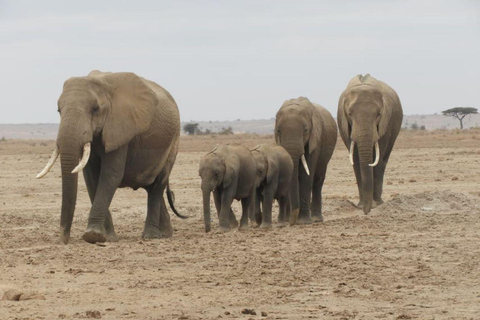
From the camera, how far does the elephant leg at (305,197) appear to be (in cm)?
1568

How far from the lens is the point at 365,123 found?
642 inches

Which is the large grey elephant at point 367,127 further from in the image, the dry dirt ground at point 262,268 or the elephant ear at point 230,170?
the elephant ear at point 230,170

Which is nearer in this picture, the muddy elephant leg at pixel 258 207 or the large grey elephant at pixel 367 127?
the muddy elephant leg at pixel 258 207

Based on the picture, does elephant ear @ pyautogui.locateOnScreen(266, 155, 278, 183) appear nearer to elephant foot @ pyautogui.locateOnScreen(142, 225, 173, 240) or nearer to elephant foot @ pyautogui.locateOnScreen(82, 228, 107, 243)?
elephant foot @ pyautogui.locateOnScreen(142, 225, 173, 240)

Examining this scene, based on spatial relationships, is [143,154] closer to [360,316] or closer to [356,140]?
[356,140]

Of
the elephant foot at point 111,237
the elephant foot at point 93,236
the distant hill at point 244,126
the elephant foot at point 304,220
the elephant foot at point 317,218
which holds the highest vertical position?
the elephant foot at point 93,236

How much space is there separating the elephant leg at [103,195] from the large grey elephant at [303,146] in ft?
11.1

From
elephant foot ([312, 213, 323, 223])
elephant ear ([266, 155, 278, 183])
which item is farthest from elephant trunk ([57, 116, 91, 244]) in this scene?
elephant foot ([312, 213, 323, 223])

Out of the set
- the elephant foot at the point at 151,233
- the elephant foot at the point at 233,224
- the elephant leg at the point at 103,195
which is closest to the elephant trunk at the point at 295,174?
the elephant foot at the point at 233,224

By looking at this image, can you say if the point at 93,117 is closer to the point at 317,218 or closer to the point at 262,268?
the point at 262,268

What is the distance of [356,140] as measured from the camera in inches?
641

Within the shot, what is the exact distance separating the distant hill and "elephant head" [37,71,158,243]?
119 m

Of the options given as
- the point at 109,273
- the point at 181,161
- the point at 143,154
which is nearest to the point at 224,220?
the point at 143,154

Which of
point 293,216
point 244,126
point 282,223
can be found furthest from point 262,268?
point 244,126
